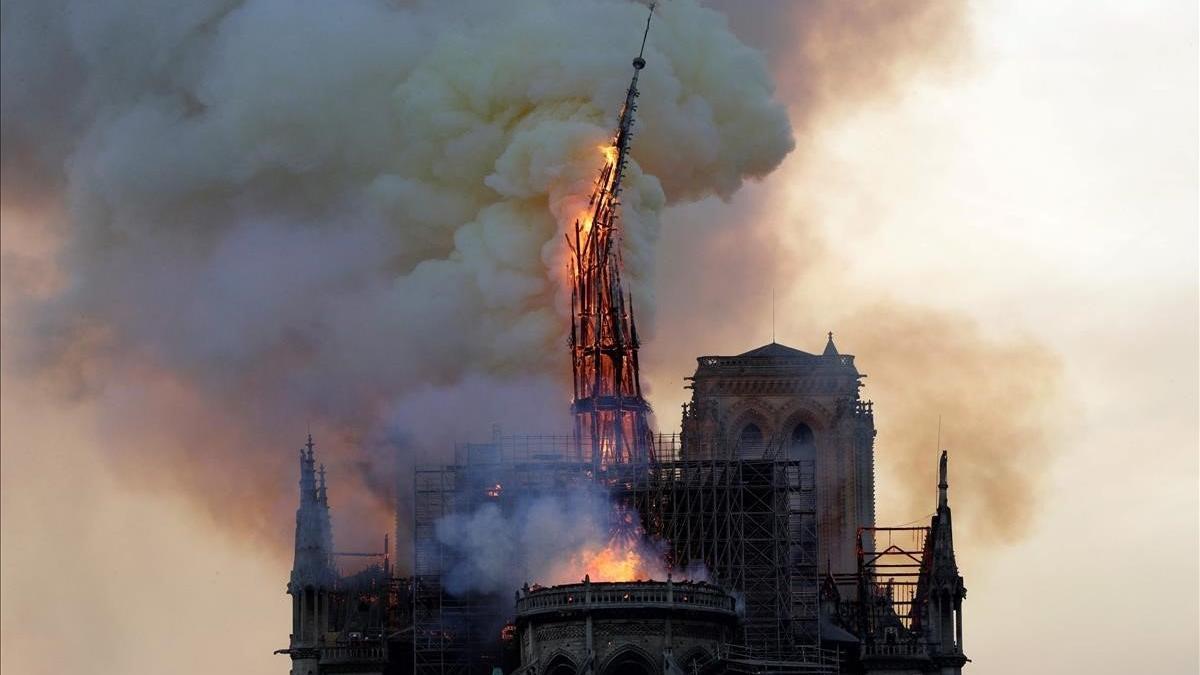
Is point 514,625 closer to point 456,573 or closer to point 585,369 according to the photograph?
point 456,573

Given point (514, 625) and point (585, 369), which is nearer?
point (514, 625)

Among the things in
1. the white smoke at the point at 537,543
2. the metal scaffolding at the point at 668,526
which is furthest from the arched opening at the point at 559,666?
the metal scaffolding at the point at 668,526

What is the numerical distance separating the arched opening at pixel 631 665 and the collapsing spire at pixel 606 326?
68.6ft

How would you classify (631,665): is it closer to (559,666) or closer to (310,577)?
(559,666)

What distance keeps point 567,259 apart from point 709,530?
17.5 metres

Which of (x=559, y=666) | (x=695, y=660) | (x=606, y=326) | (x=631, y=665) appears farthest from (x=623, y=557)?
(x=606, y=326)

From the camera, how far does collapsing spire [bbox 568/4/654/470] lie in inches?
6816

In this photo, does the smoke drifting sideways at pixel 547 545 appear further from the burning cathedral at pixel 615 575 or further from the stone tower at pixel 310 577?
the stone tower at pixel 310 577

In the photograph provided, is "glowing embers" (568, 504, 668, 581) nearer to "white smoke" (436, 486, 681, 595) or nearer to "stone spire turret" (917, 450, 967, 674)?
"white smoke" (436, 486, 681, 595)

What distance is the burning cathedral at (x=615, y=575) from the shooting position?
15500 centimetres

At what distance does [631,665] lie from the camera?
504 feet

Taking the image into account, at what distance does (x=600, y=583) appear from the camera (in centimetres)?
15525

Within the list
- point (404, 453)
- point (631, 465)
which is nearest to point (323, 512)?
point (404, 453)

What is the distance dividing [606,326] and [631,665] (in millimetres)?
26912
